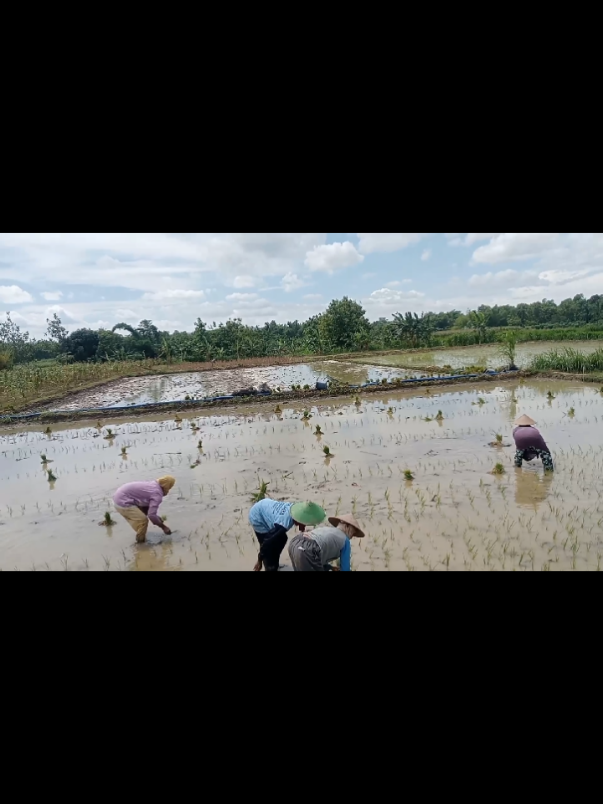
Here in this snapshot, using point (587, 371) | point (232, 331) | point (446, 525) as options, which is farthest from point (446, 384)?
point (232, 331)

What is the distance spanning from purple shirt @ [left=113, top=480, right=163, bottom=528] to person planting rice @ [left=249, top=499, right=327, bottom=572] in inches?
48.5

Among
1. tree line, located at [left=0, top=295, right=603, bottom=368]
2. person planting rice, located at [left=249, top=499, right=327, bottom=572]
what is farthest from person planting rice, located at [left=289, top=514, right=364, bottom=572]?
tree line, located at [left=0, top=295, right=603, bottom=368]

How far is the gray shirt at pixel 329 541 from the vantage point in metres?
2.82

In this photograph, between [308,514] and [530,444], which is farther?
[530,444]

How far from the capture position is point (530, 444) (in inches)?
213

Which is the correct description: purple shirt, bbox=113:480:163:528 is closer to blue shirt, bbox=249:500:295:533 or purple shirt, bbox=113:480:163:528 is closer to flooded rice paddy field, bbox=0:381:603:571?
flooded rice paddy field, bbox=0:381:603:571

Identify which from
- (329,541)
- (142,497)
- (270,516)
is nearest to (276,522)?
(270,516)

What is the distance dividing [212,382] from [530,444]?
1238cm

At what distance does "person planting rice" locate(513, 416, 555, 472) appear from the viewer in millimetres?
5406

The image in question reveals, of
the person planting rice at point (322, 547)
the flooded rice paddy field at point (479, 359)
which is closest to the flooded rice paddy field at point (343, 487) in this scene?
the person planting rice at point (322, 547)

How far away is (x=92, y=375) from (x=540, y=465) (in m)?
17.5

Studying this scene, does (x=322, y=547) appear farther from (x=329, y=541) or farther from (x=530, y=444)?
(x=530, y=444)
